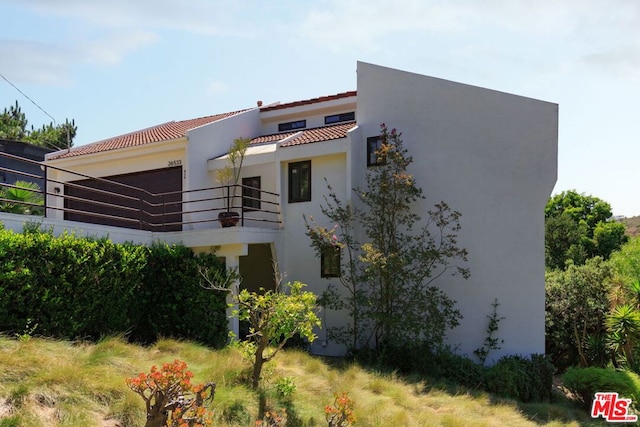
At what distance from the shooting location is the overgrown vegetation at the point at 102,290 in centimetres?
1180

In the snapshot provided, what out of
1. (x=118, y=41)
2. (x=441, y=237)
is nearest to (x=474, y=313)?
(x=441, y=237)

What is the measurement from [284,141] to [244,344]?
10.5m

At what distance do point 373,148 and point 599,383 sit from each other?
10.3 m

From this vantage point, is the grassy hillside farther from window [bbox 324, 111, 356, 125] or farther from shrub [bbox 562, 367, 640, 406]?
window [bbox 324, 111, 356, 125]

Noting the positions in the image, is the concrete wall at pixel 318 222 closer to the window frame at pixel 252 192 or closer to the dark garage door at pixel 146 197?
the window frame at pixel 252 192

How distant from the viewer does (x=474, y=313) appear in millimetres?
18594

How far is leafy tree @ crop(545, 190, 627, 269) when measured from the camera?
36250 millimetres

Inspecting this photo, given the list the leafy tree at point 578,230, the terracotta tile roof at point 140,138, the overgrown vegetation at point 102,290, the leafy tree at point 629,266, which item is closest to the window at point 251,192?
the terracotta tile roof at point 140,138

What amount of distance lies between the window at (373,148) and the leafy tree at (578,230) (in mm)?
16827

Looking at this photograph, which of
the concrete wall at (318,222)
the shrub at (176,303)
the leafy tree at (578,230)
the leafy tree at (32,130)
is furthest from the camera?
the leafy tree at (32,130)

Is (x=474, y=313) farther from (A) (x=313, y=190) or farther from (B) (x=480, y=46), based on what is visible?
(B) (x=480, y=46)

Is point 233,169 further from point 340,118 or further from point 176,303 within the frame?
point 176,303

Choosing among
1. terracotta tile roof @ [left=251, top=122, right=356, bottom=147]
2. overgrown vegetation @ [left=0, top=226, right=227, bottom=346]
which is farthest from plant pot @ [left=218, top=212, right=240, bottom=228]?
terracotta tile roof @ [left=251, top=122, right=356, bottom=147]

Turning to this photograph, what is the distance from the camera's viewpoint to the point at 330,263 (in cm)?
1956
